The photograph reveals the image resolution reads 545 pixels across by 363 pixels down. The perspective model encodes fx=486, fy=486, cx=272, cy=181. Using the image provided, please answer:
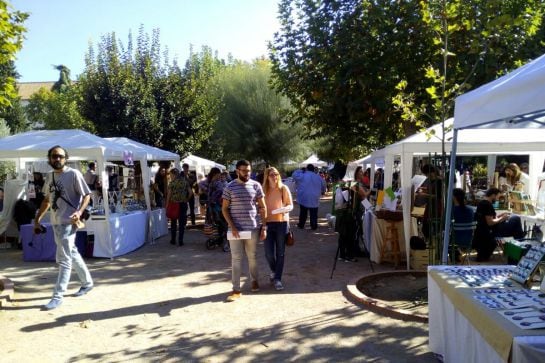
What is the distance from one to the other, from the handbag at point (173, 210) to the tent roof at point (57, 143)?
144 centimetres

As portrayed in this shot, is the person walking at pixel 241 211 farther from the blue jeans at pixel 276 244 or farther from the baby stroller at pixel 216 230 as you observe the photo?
the baby stroller at pixel 216 230

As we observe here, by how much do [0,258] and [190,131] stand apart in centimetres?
1034

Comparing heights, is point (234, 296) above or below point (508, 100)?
below

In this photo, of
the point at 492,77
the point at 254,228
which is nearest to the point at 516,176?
the point at 492,77

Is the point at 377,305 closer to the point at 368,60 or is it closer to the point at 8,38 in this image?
the point at 8,38

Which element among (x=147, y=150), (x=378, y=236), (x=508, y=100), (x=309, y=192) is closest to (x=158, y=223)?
(x=147, y=150)

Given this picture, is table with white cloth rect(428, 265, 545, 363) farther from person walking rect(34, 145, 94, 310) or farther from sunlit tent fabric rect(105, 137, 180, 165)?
sunlit tent fabric rect(105, 137, 180, 165)

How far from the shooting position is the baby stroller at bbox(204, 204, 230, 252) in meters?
9.82

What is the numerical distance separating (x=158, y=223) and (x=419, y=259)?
22.4 feet

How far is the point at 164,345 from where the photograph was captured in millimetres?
4605

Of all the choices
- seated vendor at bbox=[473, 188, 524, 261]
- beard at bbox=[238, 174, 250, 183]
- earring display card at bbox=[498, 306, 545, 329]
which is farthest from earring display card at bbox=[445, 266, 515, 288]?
seated vendor at bbox=[473, 188, 524, 261]

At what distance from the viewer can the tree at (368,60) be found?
1091 cm

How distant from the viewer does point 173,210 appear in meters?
10.4

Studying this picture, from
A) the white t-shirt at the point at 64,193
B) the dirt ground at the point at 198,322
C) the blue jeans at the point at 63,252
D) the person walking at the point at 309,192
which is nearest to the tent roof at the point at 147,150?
the person walking at the point at 309,192
